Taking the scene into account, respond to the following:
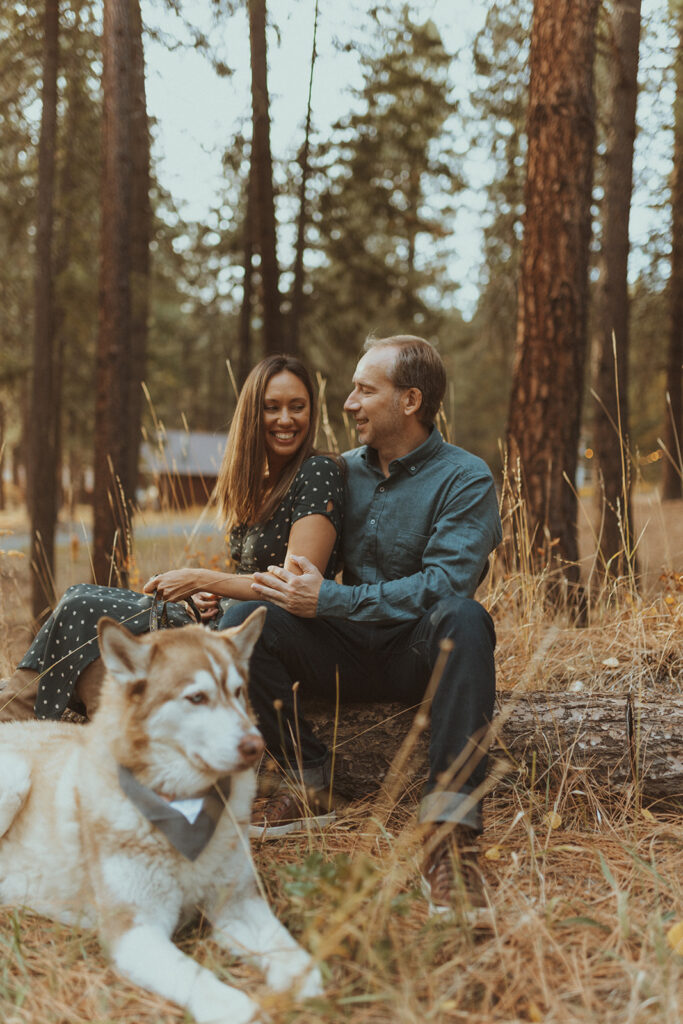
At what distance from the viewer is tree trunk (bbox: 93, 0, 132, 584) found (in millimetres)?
7105

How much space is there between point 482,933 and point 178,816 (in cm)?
92

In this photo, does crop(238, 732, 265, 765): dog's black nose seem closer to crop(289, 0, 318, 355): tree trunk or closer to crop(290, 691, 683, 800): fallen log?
crop(290, 691, 683, 800): fallen log

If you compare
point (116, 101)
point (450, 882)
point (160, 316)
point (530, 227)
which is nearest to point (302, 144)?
point (116, 101)

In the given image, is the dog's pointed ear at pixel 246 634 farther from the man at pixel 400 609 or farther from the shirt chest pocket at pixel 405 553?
the shirt chest pocket at pixel 405 553

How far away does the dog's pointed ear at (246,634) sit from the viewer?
2.37 metres

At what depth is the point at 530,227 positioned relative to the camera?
5.46m

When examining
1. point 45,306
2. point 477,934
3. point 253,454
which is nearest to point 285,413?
point 253,454

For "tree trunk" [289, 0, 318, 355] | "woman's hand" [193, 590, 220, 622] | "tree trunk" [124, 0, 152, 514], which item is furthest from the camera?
"tree trunk" [289, 0, 318, 355]

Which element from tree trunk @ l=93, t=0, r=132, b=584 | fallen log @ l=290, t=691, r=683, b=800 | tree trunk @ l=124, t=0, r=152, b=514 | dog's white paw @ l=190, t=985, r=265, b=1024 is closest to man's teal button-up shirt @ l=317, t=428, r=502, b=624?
fallen log @ l=290, t=691, r=683, b=800

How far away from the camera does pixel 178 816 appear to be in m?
2.16

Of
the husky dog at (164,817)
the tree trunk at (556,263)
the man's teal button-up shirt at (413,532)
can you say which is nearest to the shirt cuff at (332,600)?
the man's teal button-up shirt at (413,532)

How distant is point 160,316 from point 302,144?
33.7 feet

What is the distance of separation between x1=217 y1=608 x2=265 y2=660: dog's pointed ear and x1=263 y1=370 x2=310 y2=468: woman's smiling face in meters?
1.29

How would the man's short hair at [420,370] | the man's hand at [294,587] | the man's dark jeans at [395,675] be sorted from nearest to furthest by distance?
the man's dark jeans at [395,675] < the man's hand at [294,587] < the man's short hair at [420,370]
